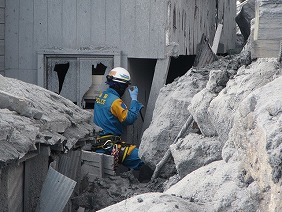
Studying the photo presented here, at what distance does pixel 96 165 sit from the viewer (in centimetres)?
922

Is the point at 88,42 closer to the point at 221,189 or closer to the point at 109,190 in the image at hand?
the point at 109,190

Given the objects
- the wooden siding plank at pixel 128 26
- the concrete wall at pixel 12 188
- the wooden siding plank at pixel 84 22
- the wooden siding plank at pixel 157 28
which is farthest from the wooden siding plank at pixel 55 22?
the concrete wall at pixel 12 188

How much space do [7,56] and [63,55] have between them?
2.99ft

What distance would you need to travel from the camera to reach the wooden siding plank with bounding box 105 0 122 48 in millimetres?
10773

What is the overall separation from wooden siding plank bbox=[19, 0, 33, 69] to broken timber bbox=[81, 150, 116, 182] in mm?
2413

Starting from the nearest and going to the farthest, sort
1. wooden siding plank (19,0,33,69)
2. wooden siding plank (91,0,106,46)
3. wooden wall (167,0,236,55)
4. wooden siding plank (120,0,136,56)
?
wooden siding plank (120,0,136,56)
wooden siding plank (91,0,106,46)
wooden siding plank (19,0,33,69)
wooden wall (167,0,236,55)

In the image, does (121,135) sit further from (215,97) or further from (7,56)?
(215,97)

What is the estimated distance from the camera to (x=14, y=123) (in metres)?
6.03

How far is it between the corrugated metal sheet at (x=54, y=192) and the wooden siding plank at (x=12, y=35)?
183 inches

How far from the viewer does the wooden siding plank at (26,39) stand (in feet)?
36.3

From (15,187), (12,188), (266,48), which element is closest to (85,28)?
(15,187)

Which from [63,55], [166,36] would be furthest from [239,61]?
[63,55]

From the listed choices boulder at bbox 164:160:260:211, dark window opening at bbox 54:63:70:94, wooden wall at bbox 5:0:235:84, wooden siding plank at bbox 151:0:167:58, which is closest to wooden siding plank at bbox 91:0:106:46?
wooden wall at bbox 5:0:235:84

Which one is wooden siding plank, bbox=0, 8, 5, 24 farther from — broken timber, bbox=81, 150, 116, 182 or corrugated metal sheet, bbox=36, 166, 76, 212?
corrugated metal sheet, bbox=36, 166, 76, 212
